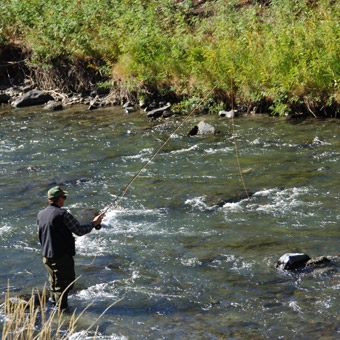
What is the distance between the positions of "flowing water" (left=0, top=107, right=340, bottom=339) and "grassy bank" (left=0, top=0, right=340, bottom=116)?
34.7 inches

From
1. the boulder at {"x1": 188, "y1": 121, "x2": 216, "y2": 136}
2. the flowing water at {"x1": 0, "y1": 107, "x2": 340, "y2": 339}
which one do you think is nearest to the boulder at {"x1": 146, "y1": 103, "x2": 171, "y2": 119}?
the flowing water at {"x1": 0, "y1": 107, "x2": 340, "y2": 339}

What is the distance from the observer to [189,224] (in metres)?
11.2

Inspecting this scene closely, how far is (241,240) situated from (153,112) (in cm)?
933

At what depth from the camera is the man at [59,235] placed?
27.2ft

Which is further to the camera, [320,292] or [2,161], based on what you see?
[2,161]

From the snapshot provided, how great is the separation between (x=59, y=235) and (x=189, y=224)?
10.5 ft

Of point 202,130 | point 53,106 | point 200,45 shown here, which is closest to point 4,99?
point 53,106

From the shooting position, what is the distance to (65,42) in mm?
23000

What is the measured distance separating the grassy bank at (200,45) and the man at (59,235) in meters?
8.20

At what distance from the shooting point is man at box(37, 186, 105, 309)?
8289 mm

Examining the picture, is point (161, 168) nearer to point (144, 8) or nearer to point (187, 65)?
point (187, 65)

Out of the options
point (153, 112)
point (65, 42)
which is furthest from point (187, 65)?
point (65, 42)

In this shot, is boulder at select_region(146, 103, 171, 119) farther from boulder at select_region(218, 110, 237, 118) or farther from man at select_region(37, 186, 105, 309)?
man at select_region(37, 186, 105, 309)

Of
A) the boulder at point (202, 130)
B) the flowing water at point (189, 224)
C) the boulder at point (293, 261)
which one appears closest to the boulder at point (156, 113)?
the flowing water at point (189, 224)
